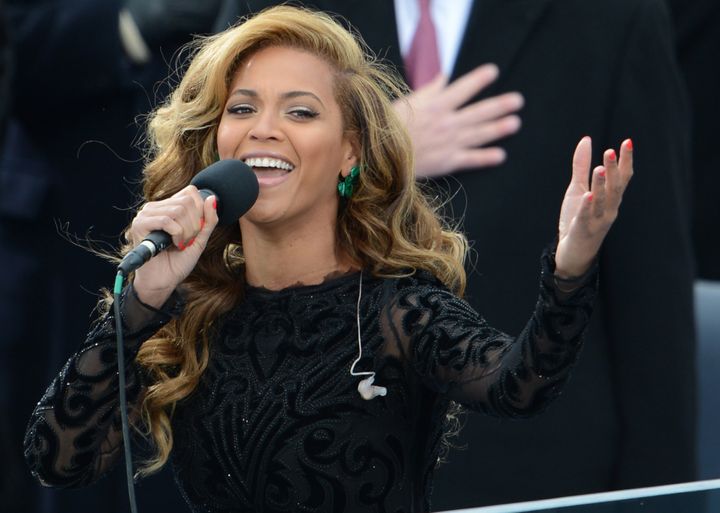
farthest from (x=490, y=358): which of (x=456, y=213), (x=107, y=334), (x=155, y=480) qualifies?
(x=155, y=480)

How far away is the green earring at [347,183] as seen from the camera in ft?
Answer: 10.8

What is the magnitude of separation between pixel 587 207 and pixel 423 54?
161cm

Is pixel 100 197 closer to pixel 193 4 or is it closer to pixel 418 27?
pixel 193 4

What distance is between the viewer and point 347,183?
3.29 metres

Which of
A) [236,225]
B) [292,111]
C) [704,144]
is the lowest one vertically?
[236,225]

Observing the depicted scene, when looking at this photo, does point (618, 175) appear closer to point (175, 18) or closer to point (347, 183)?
point (347, 183)

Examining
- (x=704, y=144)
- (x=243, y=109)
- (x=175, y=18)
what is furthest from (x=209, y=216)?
(x=704, y=144)

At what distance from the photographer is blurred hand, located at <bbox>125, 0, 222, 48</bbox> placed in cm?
502

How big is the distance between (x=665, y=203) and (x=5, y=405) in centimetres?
210

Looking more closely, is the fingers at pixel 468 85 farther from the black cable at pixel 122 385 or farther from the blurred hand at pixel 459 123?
the black cable at pixel 122 385

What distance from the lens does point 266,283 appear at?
3254 millimetres

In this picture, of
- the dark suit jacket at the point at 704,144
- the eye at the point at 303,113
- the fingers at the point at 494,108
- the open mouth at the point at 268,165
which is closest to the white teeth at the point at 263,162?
the open mouth at the point at 268,165

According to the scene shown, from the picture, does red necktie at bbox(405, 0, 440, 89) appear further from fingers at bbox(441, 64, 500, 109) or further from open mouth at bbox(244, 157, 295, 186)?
open mouth at bbox(244, 157, 295, 186)

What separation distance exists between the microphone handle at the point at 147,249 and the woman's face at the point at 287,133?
255mm
